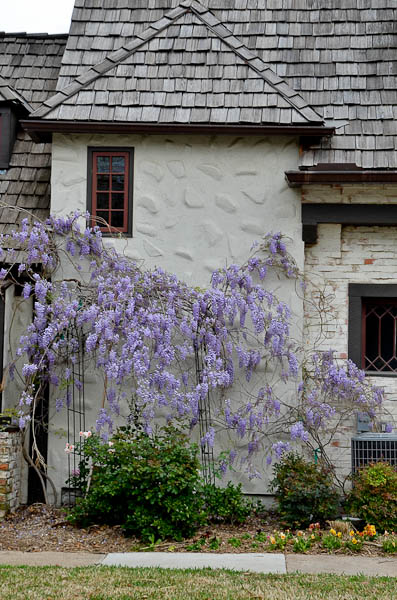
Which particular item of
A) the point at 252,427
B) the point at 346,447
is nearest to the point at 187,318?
the point at 252,427

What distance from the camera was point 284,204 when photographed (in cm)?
1030

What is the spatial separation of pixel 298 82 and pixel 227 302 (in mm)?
3251

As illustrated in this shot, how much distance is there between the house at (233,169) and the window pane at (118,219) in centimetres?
1

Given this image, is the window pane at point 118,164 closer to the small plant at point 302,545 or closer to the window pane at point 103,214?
the window pane at point 103,214

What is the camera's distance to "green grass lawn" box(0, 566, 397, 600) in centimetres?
609

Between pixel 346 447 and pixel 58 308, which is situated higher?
pixel 58 308

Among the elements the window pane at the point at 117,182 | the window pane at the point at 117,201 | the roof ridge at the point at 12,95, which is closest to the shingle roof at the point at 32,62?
the roof ridge at the point at 12,95

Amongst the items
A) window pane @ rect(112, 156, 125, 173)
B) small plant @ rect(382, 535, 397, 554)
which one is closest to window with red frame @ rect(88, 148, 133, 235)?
window pane @ rect(112, 156, 125, 173)

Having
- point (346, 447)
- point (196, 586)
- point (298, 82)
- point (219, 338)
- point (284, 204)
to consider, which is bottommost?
point (196, 586)

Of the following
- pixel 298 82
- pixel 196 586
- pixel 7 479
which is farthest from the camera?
pixel 298 82

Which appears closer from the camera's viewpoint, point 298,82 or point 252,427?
point 252,427

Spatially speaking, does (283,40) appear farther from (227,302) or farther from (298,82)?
(227,302)

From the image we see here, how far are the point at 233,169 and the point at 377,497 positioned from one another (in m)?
4.31

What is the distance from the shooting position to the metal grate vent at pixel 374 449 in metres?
9.63
